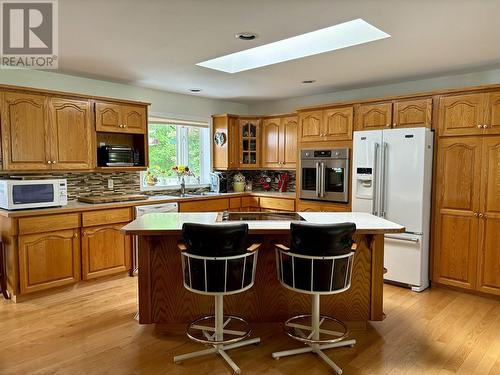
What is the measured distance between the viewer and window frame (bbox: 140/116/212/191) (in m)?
5.21

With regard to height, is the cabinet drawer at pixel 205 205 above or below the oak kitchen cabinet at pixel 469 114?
below

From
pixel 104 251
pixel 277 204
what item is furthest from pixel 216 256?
pixel 277 204

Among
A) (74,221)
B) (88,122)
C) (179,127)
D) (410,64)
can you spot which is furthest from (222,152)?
(410,64)

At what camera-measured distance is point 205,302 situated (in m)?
2.97

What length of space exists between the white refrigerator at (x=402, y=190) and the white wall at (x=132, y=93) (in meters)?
2.62

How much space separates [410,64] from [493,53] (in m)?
0.71

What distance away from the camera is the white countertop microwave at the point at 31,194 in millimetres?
3486

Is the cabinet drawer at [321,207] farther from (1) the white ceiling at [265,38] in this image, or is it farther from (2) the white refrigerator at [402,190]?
(1) the white ceiling at [265,38]

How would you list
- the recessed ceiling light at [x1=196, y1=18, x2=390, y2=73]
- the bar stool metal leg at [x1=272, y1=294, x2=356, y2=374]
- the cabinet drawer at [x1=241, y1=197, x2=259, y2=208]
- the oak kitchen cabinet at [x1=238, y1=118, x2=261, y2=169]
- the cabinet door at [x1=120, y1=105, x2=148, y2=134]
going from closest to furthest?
the bar stool metal leg at [x1=272, y1=294, x2=356, y2=374] < the recessed ceiling light at [x1=196, y1=18, x2=390, y2=73] < the cabinet door at [x1=120, y1=105, x2=148, y2=134] < the cabinet drawer at [x1=241, y1=197, x2=259, y2=208] < the oak kitchen cabinet at [x1=238, y1=118, x2=261, y2=169]

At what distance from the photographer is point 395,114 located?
4.17 m

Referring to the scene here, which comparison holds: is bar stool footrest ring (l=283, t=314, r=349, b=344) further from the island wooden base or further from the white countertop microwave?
the white countertop microwave

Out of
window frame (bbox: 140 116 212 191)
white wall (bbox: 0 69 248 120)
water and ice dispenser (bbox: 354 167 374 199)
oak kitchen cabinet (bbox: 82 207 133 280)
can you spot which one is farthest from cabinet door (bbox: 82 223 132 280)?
water and ice dispenser (bbox: 354 167 374 199)

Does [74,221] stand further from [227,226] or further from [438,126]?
[438,126]

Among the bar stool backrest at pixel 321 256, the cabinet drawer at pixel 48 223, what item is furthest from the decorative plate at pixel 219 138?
the bar stool backrest at pixel 321 256
